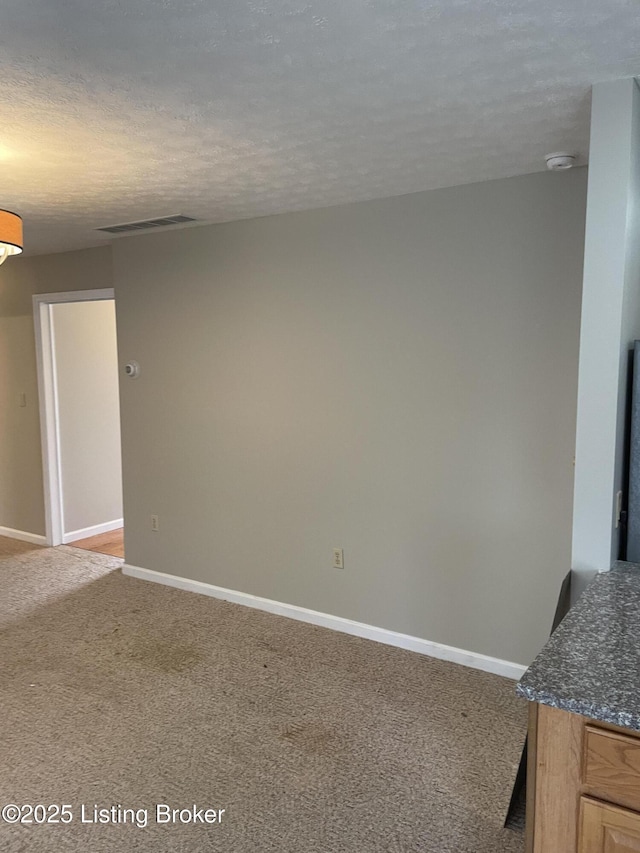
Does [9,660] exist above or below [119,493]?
below

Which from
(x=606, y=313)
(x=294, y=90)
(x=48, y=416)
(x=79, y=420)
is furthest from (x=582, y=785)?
(x=79, y=420)

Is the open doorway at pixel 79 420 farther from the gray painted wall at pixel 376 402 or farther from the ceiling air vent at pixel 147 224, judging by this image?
the gray painted wall at pixel 376 402

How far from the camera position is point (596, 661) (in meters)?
1.47

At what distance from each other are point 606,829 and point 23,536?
515cm

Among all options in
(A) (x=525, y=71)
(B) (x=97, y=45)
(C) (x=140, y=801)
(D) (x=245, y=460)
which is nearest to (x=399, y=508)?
(D) (x=245, y=460)

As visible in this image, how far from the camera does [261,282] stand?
3.73 metres

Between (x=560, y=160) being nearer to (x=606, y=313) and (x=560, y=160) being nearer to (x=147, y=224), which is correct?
(x=606, y=313)

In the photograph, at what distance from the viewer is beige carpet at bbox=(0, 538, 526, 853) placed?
2115mm

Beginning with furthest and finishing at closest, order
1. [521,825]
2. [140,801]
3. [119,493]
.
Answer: [119,493], [140,801], [521,825]

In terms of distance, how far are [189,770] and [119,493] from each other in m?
3.78

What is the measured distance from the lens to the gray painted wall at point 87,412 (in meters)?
5.28

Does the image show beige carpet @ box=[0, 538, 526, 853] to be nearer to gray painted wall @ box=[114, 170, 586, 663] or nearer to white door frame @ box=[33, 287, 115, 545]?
gray painted wall @ box=[114, 170, 586, 663]

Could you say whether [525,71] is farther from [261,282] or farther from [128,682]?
[128,682]

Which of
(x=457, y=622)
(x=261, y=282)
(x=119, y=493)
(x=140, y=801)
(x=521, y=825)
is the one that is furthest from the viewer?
(x=119, y=493)
